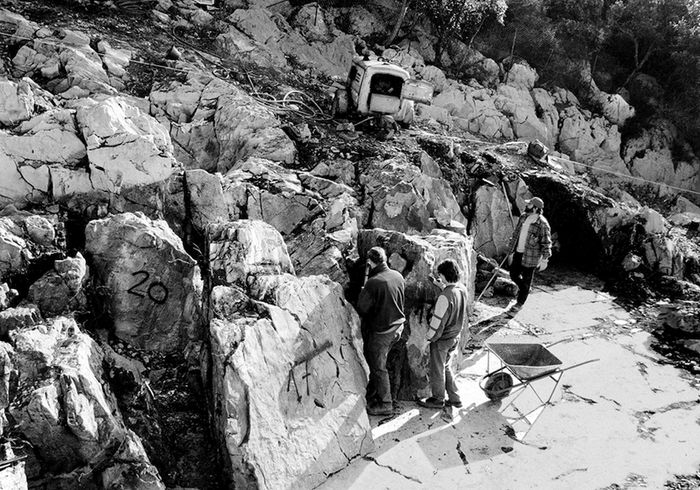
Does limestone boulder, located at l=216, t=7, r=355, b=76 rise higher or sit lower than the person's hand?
higher

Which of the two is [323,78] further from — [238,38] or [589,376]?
[589,376]

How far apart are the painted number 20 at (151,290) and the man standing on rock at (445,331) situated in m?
3.23

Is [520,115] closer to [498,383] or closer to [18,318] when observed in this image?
[498,383]

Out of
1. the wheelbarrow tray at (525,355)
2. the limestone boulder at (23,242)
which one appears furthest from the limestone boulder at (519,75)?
the limestone boulder at (23,242)

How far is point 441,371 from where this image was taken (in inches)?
225

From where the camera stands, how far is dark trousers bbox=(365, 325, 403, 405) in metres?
5.63

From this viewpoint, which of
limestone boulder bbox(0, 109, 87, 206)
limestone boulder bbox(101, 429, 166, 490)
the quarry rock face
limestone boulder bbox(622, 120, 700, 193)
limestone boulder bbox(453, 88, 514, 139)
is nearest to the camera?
limestone boulder bbox(101, 429, 166, 490)

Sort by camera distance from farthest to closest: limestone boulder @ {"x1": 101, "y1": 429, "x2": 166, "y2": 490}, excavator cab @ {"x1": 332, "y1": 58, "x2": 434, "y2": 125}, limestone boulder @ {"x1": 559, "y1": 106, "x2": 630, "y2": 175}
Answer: limestone boulder @ {"x1": 559, "y1": 106, "x2": 630, "y2": 175}
excavator cab @ {"x1": 332, "y1": 58, "x2": 434, "y2": 125}
limestone boulder @ {"x1": 101, "y1": 429, "x2": 166, "y2": 490}

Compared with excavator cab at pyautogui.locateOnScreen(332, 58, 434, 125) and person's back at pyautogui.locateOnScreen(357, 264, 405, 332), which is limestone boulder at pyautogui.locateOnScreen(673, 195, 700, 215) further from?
person's back at pyautogui.locateOnScreen(357, 264, 405, 332)

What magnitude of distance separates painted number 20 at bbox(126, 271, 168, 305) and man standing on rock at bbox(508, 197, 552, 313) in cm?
552

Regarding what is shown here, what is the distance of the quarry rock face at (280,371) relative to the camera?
178 inches

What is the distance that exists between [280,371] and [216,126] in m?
6.46

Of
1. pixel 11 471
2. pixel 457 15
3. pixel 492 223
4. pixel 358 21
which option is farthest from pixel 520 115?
pixel 11 471

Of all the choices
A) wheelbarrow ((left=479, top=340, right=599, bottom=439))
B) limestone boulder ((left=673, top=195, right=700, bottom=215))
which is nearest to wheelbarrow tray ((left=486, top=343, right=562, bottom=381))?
wheelbarrow ((left=479, top=340, right=599, bottom=439))
